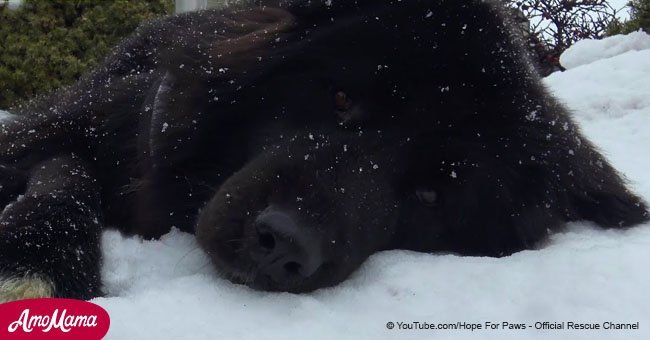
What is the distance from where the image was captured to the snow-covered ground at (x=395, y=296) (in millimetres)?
1638

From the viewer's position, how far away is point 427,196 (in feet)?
7.90

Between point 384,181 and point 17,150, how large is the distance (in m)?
1.65

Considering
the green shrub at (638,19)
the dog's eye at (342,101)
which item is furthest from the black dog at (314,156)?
the green shrub at (638,19)

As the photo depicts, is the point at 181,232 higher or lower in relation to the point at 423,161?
lower

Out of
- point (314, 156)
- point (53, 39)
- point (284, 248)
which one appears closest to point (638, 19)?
point (53, 39)

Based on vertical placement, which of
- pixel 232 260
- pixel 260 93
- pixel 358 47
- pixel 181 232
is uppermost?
pixel 358 47

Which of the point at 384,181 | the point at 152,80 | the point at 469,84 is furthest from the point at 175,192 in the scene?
the point at 469,84

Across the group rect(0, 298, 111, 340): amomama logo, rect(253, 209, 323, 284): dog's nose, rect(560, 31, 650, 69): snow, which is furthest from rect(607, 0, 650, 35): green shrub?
rect(0, 298, 111, 340): amomama logo

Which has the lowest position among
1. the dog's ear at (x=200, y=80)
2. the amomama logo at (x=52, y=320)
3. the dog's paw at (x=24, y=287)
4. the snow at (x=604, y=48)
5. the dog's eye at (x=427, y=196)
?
the snow at (x=604, y=48)

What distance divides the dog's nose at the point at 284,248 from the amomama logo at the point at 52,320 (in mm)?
460

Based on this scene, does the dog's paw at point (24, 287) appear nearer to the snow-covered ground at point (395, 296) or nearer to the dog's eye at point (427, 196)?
the snow-covered ground at point (395, 296)

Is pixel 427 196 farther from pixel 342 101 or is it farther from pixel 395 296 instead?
pixel 395 296

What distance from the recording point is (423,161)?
7.63ft

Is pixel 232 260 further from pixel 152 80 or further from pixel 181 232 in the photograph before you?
pixel 152 80
